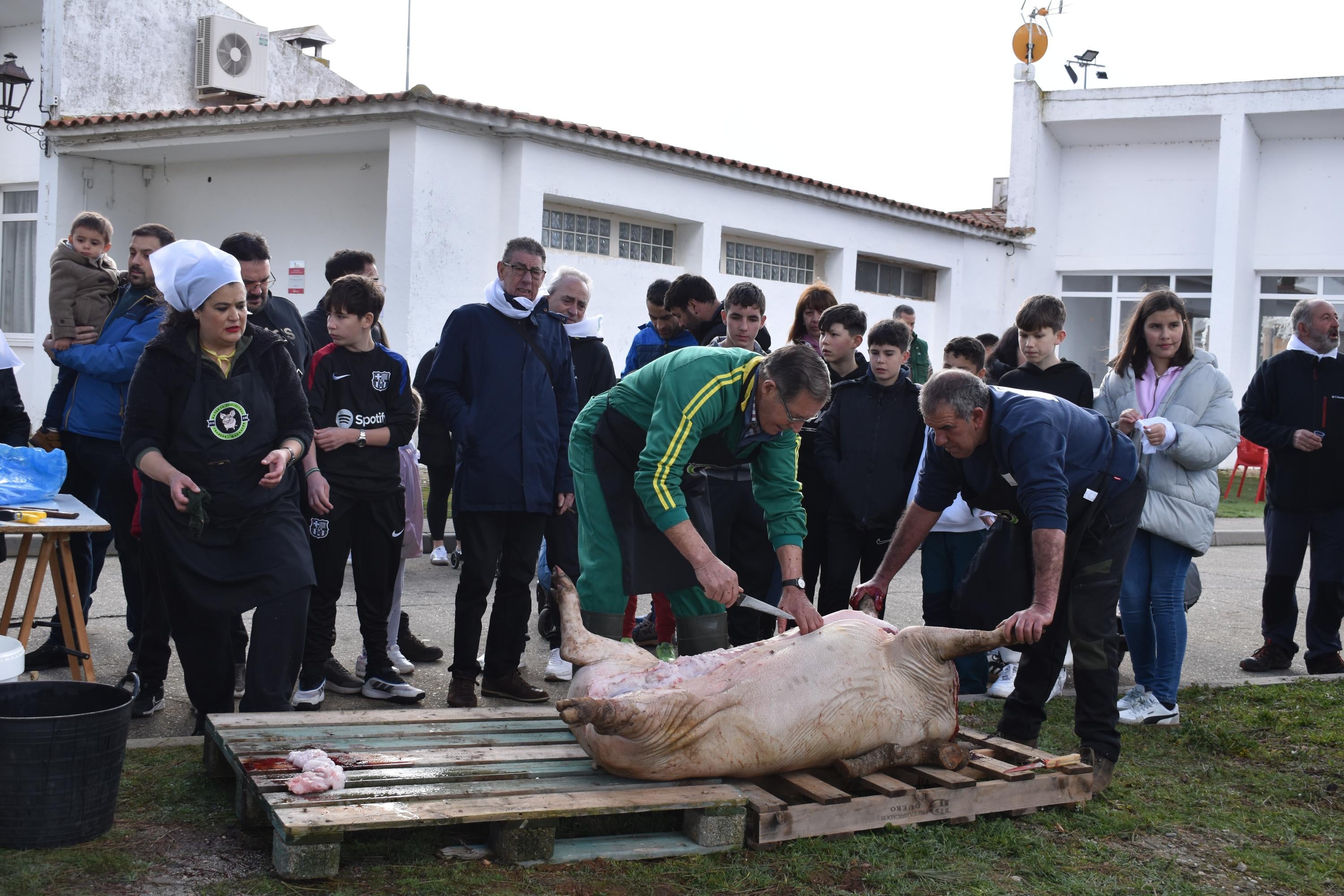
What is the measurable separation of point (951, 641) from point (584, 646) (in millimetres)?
1395

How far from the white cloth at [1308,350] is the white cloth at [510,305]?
4.75 metres

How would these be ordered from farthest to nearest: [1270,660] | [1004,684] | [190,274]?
[1270,660] → [1004,684] → [190,274]

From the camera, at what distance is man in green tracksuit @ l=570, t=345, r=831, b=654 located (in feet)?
13.8

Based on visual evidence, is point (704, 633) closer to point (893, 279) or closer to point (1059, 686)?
point (1059, 686)

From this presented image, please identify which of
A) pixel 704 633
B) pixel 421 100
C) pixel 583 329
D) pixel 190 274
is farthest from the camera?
pixel 421 100

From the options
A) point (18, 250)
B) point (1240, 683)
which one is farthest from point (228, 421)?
point (18, 250)

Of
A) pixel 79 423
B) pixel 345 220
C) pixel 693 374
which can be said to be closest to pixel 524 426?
pixel 693 374

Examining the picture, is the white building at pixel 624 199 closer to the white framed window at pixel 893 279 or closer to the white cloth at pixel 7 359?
the white framed window at pixel 893 279

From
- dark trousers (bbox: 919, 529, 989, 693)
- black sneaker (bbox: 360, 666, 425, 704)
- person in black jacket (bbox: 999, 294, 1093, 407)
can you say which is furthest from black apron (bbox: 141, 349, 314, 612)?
person in black jacket (bbox: 999, 294, 1093, 407)

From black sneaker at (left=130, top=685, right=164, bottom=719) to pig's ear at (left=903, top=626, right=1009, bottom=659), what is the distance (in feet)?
11.0

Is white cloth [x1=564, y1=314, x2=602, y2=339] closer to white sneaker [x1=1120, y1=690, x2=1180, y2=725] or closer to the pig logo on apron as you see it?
the pig logo on apron

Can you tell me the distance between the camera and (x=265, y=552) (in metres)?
4.31

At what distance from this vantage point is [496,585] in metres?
5.54

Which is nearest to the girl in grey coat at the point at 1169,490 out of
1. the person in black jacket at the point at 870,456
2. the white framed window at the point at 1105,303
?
the person in black jacket at the point at 870,456
